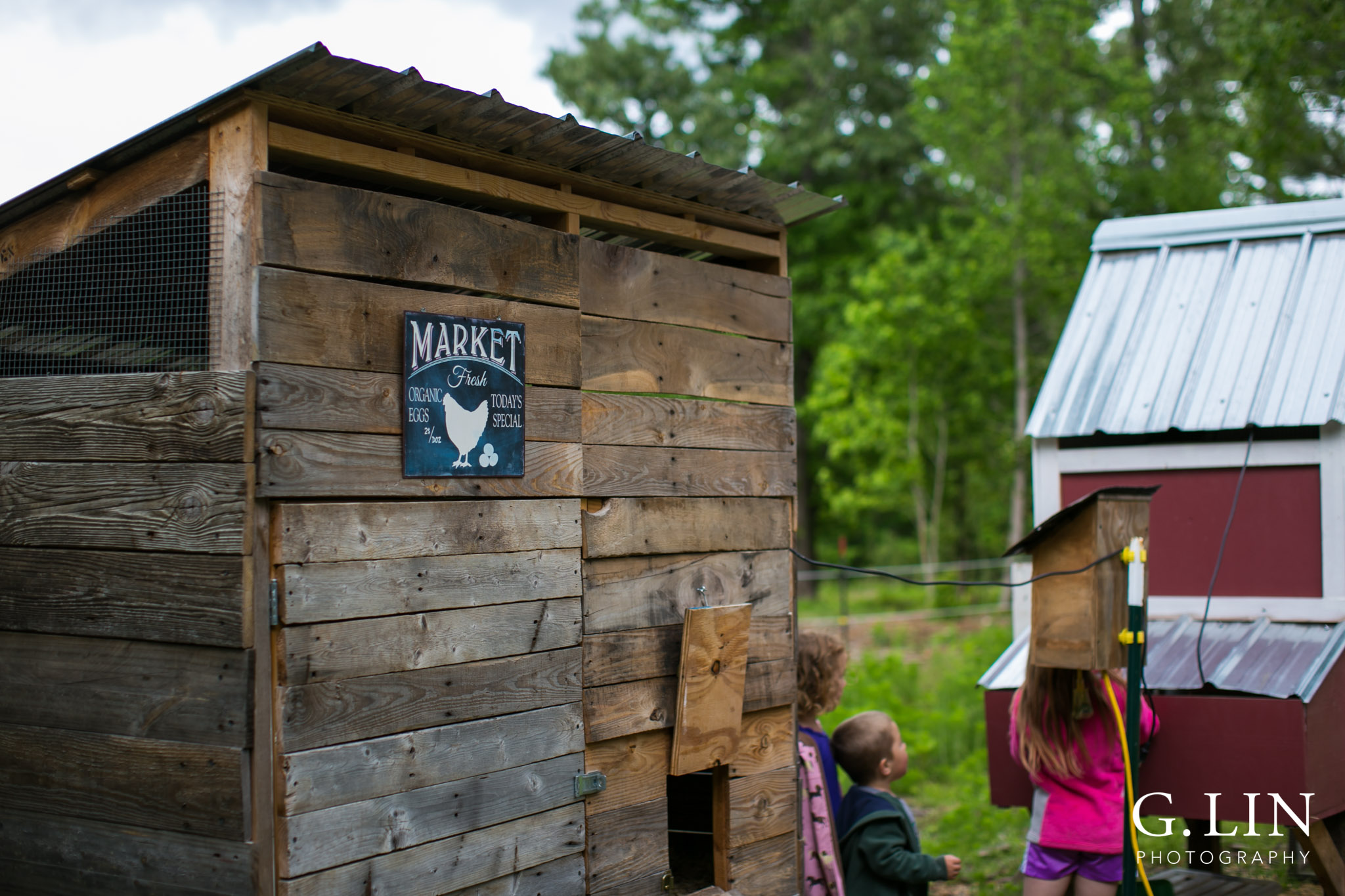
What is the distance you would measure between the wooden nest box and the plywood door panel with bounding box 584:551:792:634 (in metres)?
1.09

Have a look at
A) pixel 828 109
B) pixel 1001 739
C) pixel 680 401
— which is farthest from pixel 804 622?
pixel 680 401

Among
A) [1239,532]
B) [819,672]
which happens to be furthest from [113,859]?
[1239,532]

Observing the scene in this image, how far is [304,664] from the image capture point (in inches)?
115

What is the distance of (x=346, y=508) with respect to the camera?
3.05 m

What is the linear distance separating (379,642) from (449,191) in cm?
150

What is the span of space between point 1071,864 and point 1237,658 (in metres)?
1.36

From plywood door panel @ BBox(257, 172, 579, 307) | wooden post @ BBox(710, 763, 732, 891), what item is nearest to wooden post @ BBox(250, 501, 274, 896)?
plywood door panel @ BBox(257, 172, 579, 307)

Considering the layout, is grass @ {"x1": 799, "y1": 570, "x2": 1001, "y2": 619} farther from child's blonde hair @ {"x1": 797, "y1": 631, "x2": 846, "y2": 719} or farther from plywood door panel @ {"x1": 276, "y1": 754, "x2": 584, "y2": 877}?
plywood door panel @ {"x1": 276, "y1": 754, "x2": 584, "y2": 877}

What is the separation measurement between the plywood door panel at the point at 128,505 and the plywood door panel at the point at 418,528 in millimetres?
145

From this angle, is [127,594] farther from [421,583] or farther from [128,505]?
[421,583]

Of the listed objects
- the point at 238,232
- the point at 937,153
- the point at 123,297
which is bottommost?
the point at 123,297

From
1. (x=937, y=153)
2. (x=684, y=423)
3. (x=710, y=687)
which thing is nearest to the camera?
(x=710, y=687)

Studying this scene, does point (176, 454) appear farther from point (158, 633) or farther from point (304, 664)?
point (304, 664)

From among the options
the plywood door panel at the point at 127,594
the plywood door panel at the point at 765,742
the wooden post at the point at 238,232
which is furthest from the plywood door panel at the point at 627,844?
the wooden post at the point at 238,232
